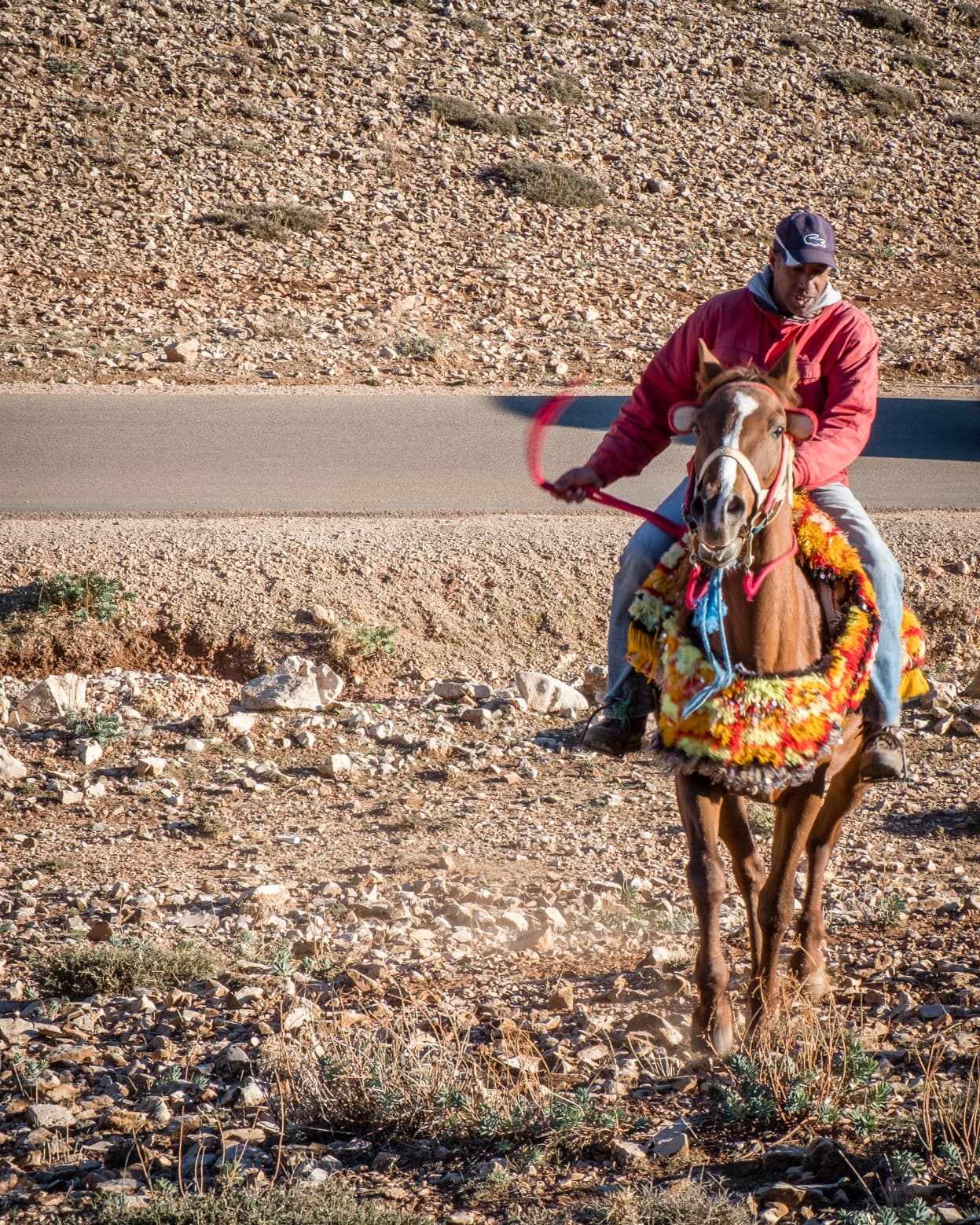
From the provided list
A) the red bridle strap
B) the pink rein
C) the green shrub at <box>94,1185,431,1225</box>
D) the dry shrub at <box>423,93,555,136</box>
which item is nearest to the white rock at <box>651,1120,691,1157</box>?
the green shrub at <box>94,1185,431,1225</box>

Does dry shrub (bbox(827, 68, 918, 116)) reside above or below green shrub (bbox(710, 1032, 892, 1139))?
above

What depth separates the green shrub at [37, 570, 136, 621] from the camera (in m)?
8.35

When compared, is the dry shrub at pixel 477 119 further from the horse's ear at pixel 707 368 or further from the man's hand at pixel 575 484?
the horse's ear at pixel 707 368

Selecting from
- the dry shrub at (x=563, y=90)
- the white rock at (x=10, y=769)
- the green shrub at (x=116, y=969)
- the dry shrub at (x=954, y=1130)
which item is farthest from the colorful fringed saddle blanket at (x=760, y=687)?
the dry shrub at (x=563, y=90)

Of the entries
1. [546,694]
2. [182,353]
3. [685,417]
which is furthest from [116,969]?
[182,353]

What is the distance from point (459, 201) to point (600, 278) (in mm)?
3494

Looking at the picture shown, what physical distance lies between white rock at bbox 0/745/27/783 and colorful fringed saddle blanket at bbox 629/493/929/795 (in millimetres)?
4120

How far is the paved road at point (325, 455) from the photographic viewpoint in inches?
410

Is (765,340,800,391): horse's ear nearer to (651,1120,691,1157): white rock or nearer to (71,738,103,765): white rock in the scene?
(651,1120,691,1157): white rock

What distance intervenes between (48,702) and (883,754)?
519cm

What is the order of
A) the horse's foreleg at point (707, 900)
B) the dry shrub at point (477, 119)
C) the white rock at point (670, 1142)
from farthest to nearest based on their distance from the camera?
the dry shrub at point (477, 119) → the horse's foreleg at point (707, 900) → the white rock at point (670, 1142)

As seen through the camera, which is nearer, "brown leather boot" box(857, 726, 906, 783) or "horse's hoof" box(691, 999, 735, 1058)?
"horse's hoof" box(691, 999, 735, 1058)

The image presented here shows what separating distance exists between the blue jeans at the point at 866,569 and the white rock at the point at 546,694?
128 inches

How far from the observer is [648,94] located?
85.6 ft
